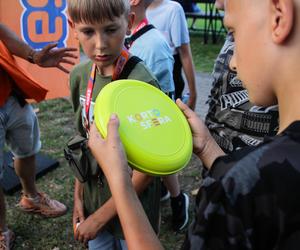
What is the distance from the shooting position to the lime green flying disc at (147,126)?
47.8 inches

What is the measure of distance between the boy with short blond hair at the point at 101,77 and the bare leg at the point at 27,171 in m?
1.15

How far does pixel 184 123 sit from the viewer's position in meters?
1.38

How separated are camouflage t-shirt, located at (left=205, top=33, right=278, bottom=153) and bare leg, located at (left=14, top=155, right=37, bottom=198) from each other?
5.40 ft

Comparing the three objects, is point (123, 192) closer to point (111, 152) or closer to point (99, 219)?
point (111, 152)

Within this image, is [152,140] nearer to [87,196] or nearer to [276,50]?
[276,50]

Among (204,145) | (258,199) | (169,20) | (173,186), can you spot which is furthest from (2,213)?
(258,199)

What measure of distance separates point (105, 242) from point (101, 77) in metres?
0.85

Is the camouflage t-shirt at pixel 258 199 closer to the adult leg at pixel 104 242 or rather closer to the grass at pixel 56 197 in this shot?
the adult leg at pixel 104 242

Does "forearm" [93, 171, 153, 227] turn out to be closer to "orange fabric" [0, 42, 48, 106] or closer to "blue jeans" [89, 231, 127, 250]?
"blue jeans" [89, 231, 127, 250]

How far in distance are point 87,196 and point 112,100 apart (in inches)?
30.8

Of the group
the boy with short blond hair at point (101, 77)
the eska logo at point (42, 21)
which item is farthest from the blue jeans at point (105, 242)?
the eska logo at point (42, 21)

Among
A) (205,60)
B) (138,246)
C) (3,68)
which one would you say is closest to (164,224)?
(3,68)

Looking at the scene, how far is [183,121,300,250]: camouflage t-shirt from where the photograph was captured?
0.69 m

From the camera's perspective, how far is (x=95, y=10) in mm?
1704
